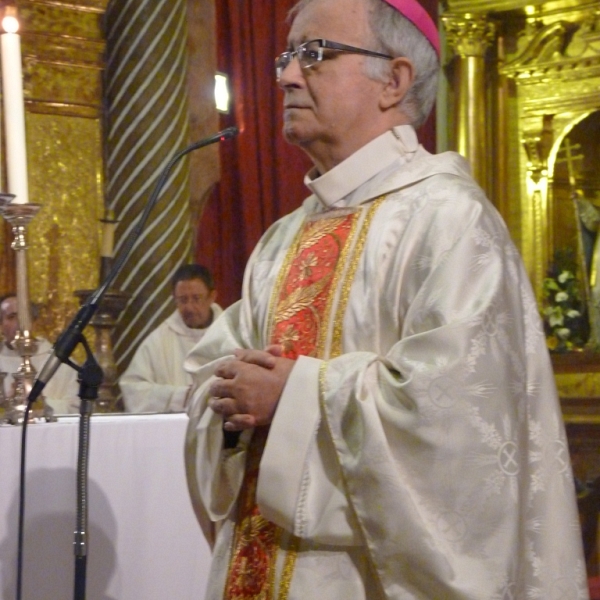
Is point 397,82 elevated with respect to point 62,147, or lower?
lower

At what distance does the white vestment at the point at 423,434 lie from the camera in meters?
1.60

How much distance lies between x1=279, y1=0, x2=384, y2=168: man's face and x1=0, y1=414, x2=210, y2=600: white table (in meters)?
1.06

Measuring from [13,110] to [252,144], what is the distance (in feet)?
15.0

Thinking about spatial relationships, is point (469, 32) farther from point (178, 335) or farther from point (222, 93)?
point (178, 335)

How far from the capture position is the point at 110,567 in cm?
265

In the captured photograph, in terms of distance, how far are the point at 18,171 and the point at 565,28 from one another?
5.20 meters

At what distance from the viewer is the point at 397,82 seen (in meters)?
1.92

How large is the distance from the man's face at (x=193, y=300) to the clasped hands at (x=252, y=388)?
376 cm

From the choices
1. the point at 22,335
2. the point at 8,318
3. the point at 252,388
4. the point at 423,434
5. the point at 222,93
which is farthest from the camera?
the point at 222,93

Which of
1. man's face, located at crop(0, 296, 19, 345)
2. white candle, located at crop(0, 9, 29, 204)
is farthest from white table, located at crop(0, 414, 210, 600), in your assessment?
man's face, located at crop(0, 296, 19, 345)

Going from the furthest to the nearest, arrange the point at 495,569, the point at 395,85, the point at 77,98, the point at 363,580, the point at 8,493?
the point at 77,98
the point at 8,493
the point at 395,85
the point at 363,580
the point at 495,569

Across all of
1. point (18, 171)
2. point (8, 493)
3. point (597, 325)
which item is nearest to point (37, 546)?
point (8, 493)

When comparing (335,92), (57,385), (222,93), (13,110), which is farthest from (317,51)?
(222,93)

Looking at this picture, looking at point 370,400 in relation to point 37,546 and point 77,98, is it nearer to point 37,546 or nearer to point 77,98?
point 37,546
